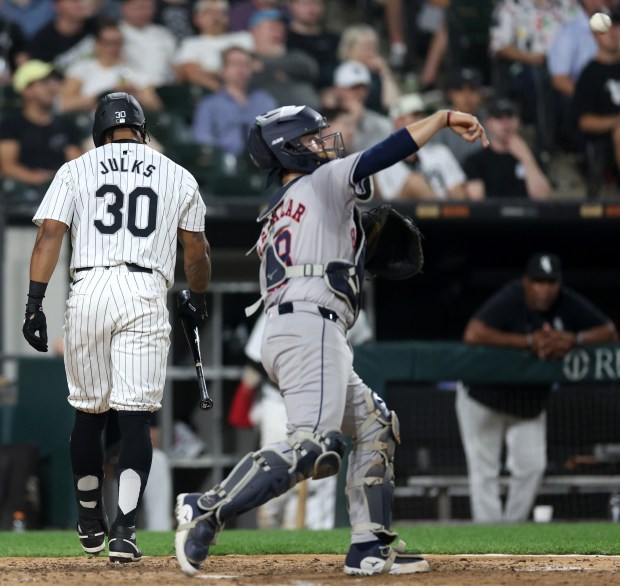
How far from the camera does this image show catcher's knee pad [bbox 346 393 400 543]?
165 inches

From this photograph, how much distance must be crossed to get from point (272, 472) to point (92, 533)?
119 centimetres

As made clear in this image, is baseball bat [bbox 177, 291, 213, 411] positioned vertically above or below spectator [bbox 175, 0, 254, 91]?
below

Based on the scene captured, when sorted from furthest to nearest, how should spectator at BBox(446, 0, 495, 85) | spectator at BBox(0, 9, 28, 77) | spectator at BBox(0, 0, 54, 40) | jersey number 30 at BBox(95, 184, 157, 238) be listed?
spectator at BBox(446, 0, 495, 85) < spectator at BBox(0, 0, 54, 40) < spectator at BBox(0, 9, 28, 77) < jersey number 30 at BBox(95, 184, 157, 238)

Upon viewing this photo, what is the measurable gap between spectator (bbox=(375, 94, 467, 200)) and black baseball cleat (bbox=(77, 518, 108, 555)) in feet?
16.6

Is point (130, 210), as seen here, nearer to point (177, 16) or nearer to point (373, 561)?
point (373, 561)

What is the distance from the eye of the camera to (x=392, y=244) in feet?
14.5

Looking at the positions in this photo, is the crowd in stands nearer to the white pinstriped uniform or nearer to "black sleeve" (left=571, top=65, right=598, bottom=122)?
A: "black sleeve" (left=571, top=65, right=598, bottom=122)

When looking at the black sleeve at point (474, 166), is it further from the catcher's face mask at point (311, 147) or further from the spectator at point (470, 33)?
the catcher's face mask at point (311, 147)

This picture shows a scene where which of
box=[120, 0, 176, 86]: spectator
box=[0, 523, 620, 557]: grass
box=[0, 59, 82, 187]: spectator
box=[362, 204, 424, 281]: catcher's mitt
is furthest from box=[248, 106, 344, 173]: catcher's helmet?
box=[120, 0, 176, 86]: spectator

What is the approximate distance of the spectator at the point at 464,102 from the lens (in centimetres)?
990

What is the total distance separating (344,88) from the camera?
10.3 meters

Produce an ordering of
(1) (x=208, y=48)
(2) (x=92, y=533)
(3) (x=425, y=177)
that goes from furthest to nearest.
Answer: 1. (1) (x=208, y=48)
2. (3) (x=425, y=177)
3. (2) (x=92, y=533)

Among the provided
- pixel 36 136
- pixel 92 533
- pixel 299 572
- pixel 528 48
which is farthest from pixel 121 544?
pixel 528 48

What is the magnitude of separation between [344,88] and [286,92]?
1.54 feet
